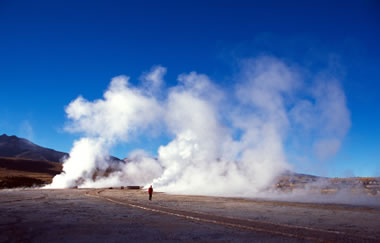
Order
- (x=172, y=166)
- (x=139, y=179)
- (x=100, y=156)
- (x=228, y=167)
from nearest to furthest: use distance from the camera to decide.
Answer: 1. (x=228, y=167)
2. (x=172, y=166)
3. (x=100, y=156)
4. (x=139, y=179)

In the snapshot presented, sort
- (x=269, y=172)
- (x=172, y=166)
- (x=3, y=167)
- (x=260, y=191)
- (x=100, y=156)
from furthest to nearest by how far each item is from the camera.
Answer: (x=3, y=167), (x=100, y=156), (x=172, y=166), (x=269, y=172), (x=260, y=191)

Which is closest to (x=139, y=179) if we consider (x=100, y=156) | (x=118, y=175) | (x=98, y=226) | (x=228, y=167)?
(x=118, y=175)

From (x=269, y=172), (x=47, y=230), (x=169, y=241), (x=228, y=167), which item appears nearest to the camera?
(x=169, y=241)

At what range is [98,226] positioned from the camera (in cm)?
1311

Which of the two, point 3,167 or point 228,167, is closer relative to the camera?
point 228,167

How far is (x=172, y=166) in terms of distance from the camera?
2731 inches

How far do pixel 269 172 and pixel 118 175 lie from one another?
71.5m

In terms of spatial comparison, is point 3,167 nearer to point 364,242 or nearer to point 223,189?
point 223,189

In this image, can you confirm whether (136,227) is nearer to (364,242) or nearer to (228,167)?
(364,242)

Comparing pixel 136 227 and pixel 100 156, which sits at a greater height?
pixel 100 156

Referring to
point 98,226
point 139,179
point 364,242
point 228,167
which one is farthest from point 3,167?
point 364,242

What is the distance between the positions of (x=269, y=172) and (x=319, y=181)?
10503mm

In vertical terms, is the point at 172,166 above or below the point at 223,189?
above

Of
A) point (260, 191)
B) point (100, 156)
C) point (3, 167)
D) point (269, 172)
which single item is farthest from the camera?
point (3, 167)
